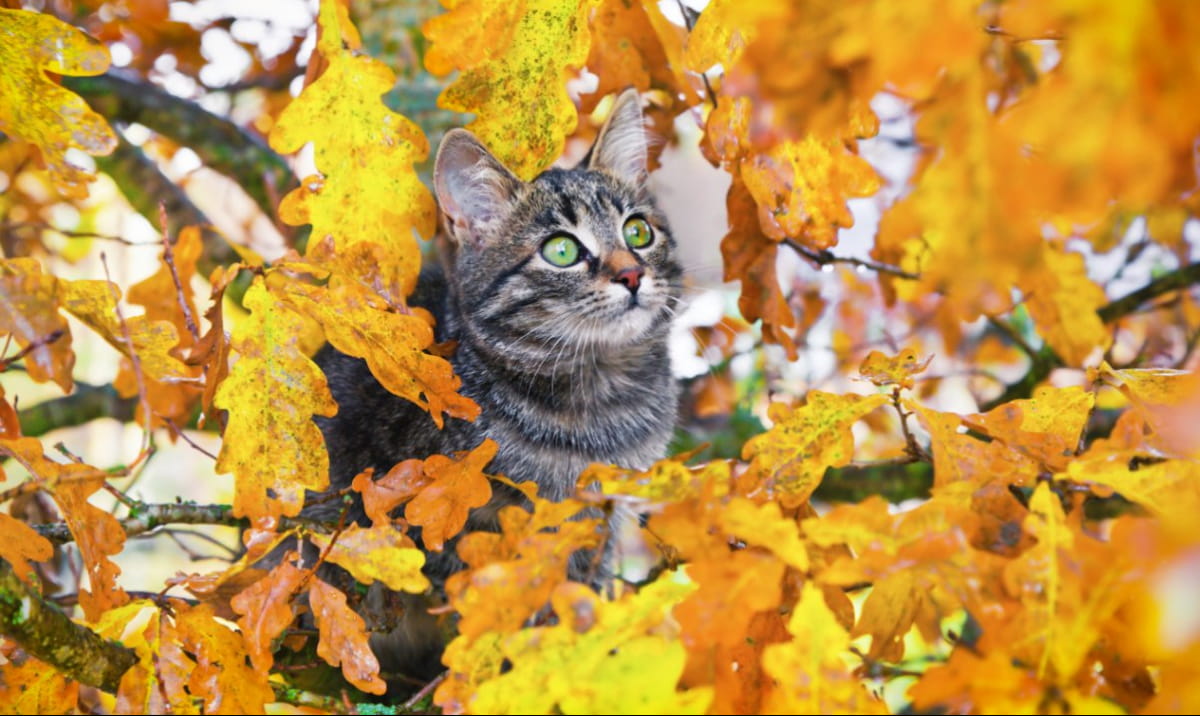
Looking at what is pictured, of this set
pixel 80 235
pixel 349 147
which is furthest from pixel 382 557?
pixel 80 235

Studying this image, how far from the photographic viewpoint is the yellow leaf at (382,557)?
4.63 ft

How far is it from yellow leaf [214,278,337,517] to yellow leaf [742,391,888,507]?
2.31ft

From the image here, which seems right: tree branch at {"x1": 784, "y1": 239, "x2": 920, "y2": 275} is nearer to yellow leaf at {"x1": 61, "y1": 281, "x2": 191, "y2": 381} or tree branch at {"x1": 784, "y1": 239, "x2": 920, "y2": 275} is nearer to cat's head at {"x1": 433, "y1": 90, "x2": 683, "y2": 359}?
cat's head at {"x1": 433, "y1": 90, "x2": 683, "y2": 359}

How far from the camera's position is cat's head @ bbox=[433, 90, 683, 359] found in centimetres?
245

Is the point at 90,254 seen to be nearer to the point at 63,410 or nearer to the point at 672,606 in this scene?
the point at 63,410

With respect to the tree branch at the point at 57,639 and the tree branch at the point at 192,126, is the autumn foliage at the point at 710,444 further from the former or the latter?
the tree branch at the point at 192,126

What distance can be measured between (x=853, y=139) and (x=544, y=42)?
2.09 ft

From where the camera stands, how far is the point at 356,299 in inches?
59.7

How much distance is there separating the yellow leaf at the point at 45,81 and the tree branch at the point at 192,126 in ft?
5.25

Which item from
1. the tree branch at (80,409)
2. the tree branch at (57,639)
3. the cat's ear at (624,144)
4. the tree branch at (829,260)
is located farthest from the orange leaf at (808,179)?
the tree branch at (80,409)

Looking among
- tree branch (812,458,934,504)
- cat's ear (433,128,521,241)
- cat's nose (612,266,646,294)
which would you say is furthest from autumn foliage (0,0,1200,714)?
tree branch (812,458,934,504)

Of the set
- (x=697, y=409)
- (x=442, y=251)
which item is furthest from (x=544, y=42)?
(x=697, y=409)

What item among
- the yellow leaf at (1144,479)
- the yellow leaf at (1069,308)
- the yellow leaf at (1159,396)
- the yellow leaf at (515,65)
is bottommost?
the yellow leaf at (1069,308)

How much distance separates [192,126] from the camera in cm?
320
